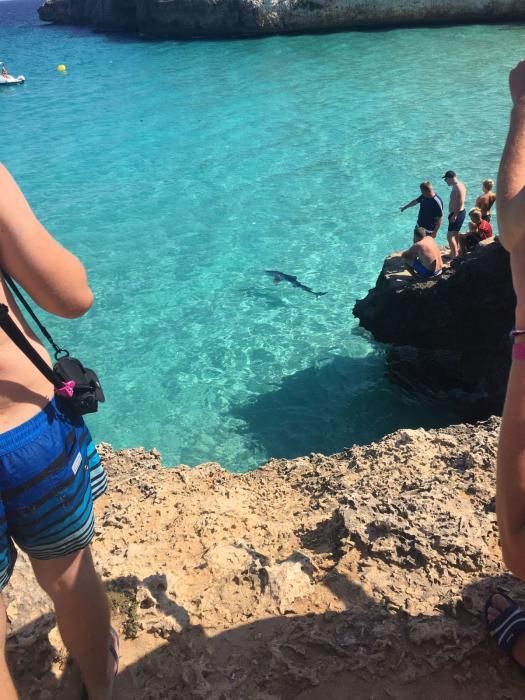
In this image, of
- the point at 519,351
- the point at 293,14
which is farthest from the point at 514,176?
the point at 293,14

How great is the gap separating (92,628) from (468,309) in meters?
6.30

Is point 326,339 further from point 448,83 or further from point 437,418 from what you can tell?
point 448,83

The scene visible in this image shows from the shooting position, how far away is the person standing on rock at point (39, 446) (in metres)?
1.68

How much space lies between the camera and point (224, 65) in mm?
26688

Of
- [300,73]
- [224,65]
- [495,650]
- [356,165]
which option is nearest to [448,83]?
[300,73]

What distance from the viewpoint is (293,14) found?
3088cm

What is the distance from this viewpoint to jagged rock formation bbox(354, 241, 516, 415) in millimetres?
6992

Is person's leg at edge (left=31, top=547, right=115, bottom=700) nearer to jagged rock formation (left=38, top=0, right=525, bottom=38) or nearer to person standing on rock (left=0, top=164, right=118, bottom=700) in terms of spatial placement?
person standing on rock (left=0, top=164, right=118, bottom=700)

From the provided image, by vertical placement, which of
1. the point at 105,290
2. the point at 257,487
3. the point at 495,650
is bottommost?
the point at 105,290

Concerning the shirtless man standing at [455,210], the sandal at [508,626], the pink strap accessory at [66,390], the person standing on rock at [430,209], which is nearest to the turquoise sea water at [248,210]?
the person standing on rock at [430,209]

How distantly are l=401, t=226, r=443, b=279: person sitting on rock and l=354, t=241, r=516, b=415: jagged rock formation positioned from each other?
140 mm

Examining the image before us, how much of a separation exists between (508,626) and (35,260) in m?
2.16

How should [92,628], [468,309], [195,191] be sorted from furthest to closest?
[195,191] < [468,309] < [92,628]

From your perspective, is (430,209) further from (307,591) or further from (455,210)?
(307,591)
